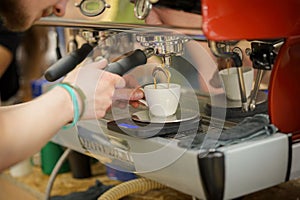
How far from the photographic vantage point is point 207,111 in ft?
2.09

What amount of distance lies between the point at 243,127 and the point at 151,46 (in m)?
0.15

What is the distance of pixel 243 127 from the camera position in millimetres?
575

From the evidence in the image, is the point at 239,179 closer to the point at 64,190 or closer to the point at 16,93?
the point at 64,190

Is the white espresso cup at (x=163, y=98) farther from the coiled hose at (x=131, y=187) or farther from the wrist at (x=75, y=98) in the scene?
the coiled hose at (x=131, y=187)

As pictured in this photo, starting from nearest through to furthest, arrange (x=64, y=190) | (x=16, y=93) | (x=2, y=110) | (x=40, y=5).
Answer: (x=2, y=110) < (x=40, y=5) < (x=64, y=190) < (x=16, y=93)

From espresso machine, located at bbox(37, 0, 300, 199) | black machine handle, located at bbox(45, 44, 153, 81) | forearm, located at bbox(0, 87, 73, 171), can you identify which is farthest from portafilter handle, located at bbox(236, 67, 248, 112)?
forearm, located at bbox(0, 87, 73, 171)

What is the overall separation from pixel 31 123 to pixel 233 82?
267mm

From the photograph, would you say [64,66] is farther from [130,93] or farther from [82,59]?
[130,93]

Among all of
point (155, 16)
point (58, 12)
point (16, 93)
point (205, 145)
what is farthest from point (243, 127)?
point (16, 93)

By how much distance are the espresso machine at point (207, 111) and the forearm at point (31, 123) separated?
0.08 m

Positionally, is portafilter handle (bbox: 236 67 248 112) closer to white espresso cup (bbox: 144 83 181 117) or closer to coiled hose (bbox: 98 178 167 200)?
white espresso cup (bbox: 144 83 181 117)

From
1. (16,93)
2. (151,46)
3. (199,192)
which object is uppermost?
(151,46)

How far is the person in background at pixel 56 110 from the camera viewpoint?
1.71 ft

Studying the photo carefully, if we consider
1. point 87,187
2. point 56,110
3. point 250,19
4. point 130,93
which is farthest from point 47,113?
point 87,187
